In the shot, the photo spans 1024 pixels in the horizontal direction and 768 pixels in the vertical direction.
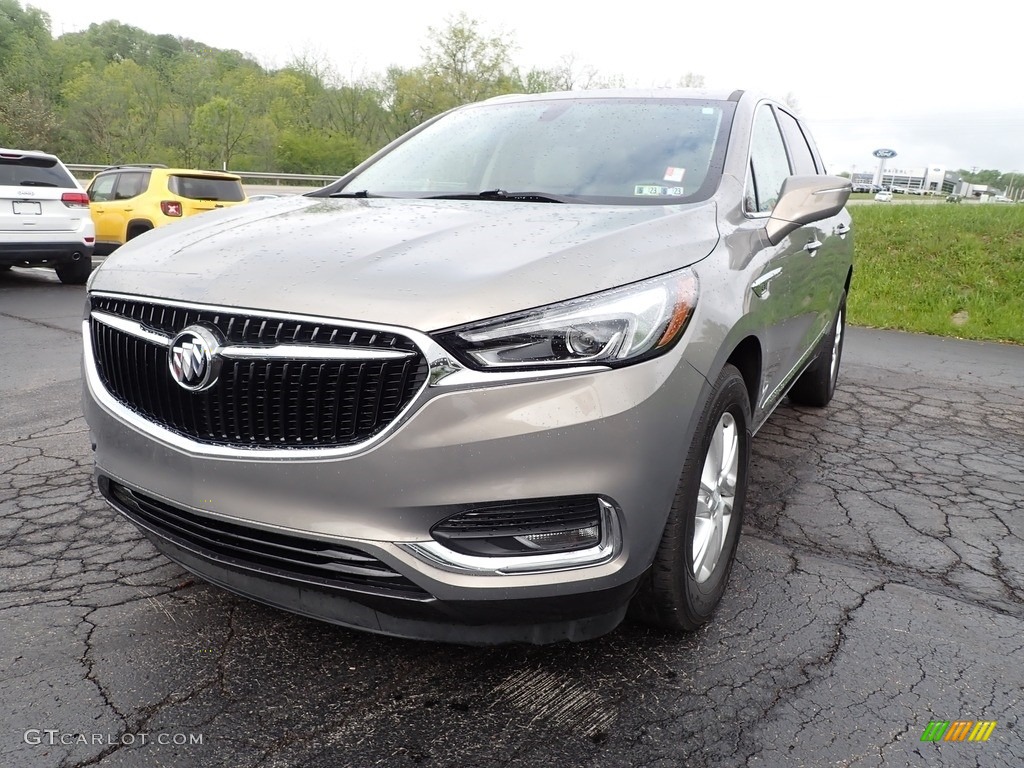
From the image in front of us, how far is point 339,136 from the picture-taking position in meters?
57.3

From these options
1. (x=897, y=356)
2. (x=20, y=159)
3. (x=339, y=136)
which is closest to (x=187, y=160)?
(x=339, y=136)

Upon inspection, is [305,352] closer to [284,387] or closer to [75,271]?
[284,387]

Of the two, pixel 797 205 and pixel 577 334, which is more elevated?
pixel 797 205

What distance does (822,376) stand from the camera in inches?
204

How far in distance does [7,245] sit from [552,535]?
10.0 metres

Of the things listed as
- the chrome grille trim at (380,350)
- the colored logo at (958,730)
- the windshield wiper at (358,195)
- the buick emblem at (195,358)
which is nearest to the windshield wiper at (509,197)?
the windshield wiper at (358,195)

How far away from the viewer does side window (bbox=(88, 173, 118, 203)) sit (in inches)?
513

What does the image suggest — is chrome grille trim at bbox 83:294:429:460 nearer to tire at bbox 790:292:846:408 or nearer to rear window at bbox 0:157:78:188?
tire at bbox 790:292:846:408

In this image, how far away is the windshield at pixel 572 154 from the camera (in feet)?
9.58

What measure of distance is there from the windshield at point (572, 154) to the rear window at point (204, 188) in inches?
385

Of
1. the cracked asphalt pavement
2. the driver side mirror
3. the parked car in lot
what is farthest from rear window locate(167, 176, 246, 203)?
the driver side mirror

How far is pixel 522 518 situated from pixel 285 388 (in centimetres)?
64

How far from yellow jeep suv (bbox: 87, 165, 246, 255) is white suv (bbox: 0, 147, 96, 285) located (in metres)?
1.79

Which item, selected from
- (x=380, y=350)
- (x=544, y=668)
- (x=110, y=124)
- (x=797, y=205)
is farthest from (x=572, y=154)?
(x=110, y=124)
